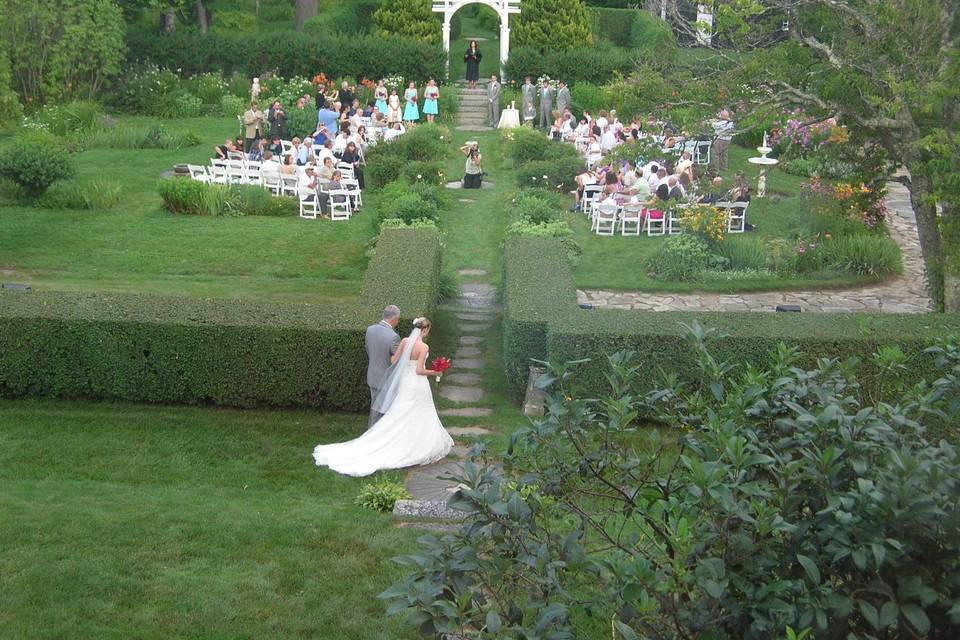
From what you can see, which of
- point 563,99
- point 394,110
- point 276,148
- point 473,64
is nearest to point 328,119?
point 276,148

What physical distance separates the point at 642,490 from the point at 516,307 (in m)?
6.93

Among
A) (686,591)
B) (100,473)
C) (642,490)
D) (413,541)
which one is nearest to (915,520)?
(686,591)

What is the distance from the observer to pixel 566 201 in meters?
21.2

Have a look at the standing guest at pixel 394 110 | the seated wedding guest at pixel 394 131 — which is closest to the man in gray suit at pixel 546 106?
the standing guest at pixel 394 110

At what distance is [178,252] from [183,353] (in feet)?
19.8

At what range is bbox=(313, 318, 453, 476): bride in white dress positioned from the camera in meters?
10.4

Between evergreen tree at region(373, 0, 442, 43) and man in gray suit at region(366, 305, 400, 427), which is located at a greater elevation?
evergreen tree at region(373, 0, 442, 43)

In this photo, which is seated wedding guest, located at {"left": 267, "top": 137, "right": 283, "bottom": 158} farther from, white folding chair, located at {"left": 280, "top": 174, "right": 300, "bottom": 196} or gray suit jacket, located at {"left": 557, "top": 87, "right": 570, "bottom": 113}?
gray suit jacket, located at {"left": 557, "top": 87, "right": 570, "bottom": 113}

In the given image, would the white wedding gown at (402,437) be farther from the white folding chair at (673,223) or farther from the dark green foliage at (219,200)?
the dark green foliage at (219,200)

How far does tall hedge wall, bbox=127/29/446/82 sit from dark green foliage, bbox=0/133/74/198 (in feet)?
41.9

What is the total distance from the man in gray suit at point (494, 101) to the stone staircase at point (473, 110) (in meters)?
0.24

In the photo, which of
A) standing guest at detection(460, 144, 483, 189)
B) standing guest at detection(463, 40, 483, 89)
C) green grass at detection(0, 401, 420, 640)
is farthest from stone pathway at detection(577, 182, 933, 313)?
standing guest at detection(463, 40, 483, 89)

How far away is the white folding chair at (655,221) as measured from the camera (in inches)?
751

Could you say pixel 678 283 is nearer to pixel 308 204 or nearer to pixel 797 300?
pixel 797 300
